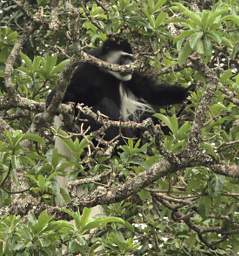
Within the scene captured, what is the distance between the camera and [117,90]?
4148 mm

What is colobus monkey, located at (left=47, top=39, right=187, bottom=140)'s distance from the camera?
370 cm

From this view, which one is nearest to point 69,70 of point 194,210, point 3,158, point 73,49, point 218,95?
point 73,49

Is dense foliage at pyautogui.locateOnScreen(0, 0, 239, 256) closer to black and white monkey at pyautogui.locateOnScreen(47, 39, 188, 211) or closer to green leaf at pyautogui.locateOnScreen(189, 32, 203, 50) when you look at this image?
green leaf at pyautogui.locateOnScreen(189, 32, 203, 50)

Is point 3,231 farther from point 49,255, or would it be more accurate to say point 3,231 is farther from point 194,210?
point 194,210

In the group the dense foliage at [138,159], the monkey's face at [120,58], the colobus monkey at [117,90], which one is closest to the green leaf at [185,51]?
the dense foliage at [138,159]

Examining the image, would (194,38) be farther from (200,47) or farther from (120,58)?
(120,58)

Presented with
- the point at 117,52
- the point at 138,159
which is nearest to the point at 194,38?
the point at 138,159

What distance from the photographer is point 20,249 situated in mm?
1790

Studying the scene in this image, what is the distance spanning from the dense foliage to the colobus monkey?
1.33 ft

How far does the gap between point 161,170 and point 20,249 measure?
58 cm

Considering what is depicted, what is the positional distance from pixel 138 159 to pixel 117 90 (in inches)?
67.8

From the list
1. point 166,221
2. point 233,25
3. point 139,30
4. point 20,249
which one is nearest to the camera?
point 20,249

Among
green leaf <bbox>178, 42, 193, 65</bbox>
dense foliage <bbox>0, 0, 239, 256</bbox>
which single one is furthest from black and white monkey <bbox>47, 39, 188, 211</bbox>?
green leaf <bbox>178, 42, 193, 65</bbox>

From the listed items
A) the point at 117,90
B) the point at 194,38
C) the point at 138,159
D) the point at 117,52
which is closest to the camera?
the point at 194,38
